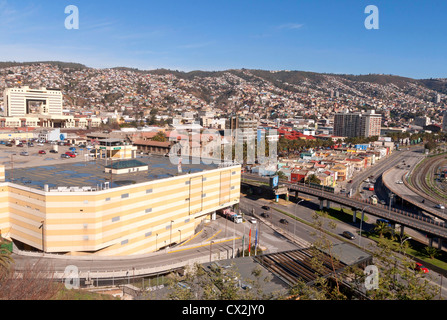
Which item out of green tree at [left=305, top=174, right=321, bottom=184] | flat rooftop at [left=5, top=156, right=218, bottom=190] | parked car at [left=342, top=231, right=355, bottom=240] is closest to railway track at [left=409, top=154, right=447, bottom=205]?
green tree at [left=305, top=174, right=321, bottom=184]

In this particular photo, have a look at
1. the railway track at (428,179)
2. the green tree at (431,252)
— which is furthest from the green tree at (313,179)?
the green tree at (431,252)

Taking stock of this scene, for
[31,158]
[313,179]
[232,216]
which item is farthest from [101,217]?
[313,179]

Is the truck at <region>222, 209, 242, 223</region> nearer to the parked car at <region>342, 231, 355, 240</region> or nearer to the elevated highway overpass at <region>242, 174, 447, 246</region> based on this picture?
the parked car at <region>342, 231, 355, 240</region>

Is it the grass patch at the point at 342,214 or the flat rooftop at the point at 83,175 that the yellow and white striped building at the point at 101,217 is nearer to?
the flat rooftop at the point at 83,175

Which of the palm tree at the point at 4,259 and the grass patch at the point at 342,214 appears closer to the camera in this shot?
the palm tree at the point at 4,259

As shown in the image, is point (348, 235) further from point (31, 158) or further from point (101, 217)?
point (31, 158)

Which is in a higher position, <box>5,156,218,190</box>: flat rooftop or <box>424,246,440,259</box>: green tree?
<box>5,156,218,190</box>: flat rooftop
